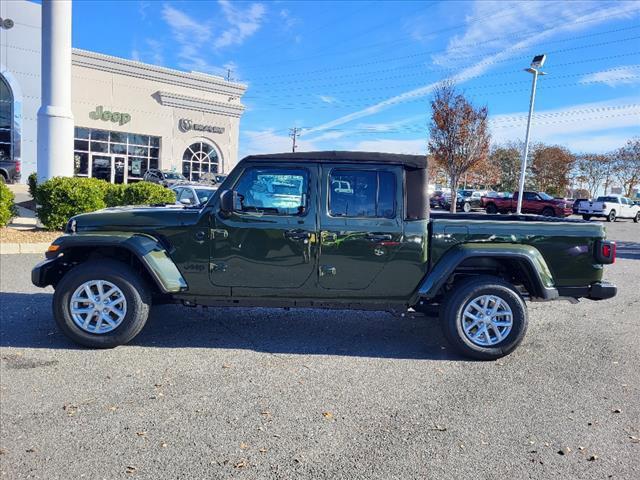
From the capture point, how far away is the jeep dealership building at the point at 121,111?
29.4 meters

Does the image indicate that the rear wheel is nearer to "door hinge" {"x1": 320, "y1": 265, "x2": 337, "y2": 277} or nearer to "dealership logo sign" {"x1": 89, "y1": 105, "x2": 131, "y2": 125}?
"dealership logo sign" {"x1": 89, "y1": 105, "x2": 131, "y2": 125}

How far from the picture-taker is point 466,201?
121 ft

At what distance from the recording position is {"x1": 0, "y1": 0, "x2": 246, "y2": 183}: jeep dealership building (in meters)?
29.4

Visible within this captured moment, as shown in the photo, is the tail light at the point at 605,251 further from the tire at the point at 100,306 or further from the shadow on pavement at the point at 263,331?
the tire at the point at 100,306

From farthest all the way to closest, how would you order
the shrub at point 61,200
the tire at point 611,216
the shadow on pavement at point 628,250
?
the tire at point 611,216 → the shadow on pavement at point 628,250 → the shrub at point 61,200

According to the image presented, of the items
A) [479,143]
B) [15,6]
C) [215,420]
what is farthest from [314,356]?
[15,6]

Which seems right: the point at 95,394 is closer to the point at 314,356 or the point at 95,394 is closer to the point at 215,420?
the point at 215,420

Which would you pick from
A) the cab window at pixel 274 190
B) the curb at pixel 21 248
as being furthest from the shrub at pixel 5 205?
the cab window at pixel 274 190

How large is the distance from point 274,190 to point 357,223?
85 centimetres

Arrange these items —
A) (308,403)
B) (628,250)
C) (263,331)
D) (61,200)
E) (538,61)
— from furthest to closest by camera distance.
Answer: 1. (538,61)
2. (628,250)
3. (61,200)
4. (263,331)
5. (308,403)

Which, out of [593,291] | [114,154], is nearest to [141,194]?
[593,291]

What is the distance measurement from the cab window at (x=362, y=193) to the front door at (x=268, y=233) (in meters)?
0.21

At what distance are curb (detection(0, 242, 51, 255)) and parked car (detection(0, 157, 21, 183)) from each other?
841 inches

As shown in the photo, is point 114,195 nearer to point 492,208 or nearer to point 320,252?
point 320,252
